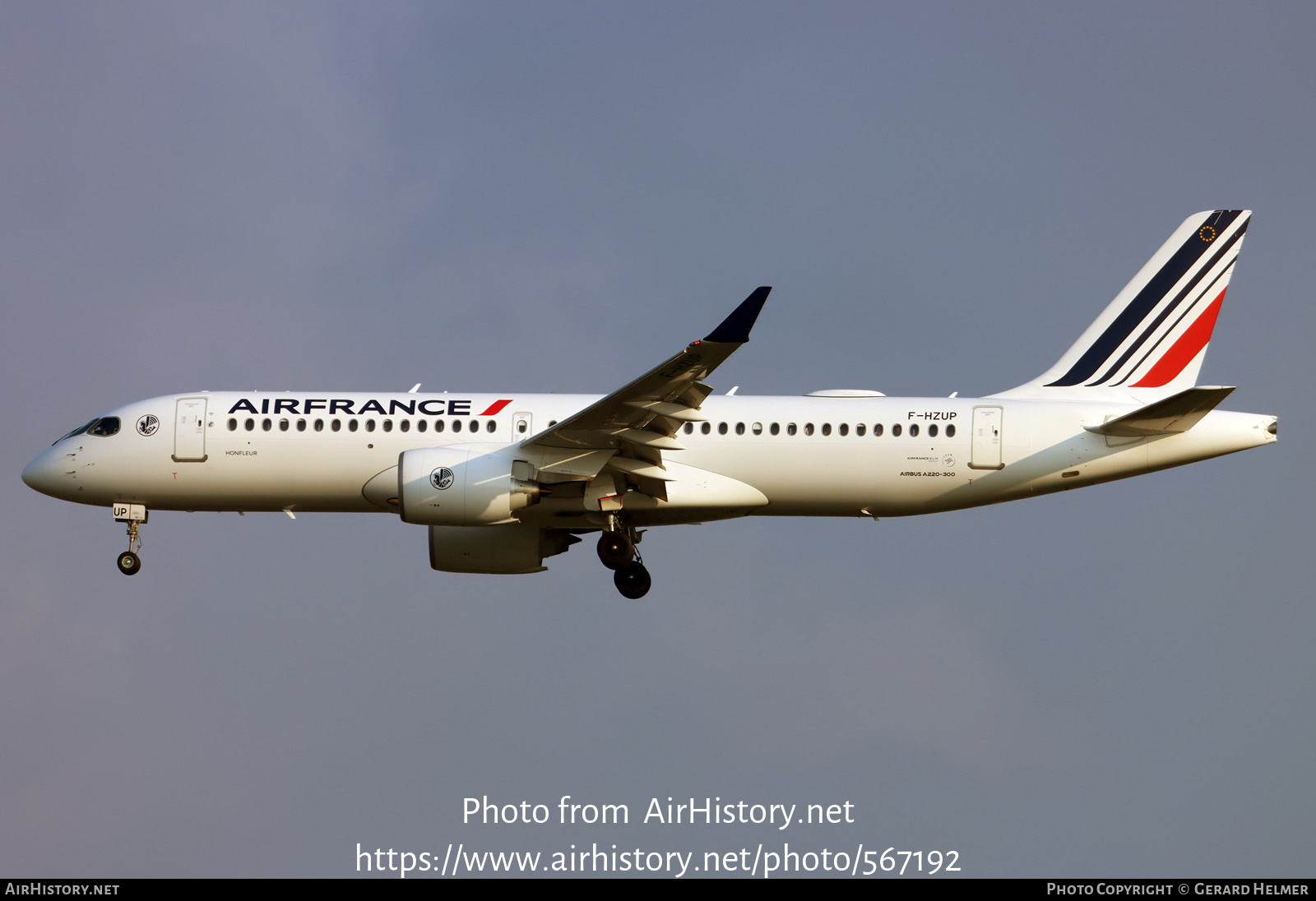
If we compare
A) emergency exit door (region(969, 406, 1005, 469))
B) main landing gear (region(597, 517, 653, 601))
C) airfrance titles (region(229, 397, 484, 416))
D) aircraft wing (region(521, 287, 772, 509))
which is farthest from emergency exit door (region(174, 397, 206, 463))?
emergency exit door (region(969, 406, 1005, 469))

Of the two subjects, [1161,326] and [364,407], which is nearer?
[364,407]

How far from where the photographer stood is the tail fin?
3600cm

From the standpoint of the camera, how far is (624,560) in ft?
113

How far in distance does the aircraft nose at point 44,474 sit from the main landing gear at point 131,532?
1772 millimetres

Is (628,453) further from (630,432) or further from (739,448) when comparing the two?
(739,448)

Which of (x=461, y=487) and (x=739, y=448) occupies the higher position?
(x=739, y=448)

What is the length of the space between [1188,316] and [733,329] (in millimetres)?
14274

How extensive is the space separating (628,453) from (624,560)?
10.1 feet

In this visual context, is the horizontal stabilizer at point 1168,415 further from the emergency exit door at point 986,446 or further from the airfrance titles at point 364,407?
the airfrance titles at point 364,407

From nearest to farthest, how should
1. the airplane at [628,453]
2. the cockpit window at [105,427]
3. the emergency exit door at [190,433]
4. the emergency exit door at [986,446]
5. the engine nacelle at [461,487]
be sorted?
the engine nacelle at [461,487], the airplane at [628,453], the emergency exit door at [986,446], the emergency exit door at [190,433], the cockpit window at [105,427]

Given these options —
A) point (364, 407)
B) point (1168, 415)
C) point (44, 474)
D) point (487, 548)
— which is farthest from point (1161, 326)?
point (44, 474)

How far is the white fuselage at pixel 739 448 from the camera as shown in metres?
33.8

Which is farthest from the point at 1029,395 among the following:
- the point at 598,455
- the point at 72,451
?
the point at 72,451

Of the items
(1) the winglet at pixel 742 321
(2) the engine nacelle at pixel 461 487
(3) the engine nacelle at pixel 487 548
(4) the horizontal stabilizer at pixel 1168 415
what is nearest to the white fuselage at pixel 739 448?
(4) the horizontal stabilizer at pixel 1168 415
